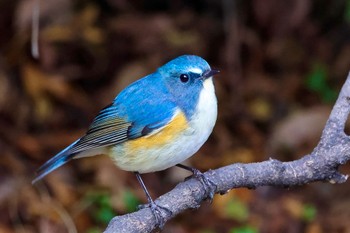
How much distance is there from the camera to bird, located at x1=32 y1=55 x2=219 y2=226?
363 centimetres

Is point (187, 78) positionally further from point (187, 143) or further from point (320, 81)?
point (320, 81)

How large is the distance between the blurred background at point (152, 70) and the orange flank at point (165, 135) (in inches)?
66.0

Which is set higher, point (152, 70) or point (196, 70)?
point (152, 70)

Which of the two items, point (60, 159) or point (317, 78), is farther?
point (317, 78)

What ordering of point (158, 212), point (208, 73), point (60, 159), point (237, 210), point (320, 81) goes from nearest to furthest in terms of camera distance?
point (158, 212) < point (208, 73) < point (60, 159) < point (237, 210) < point (320, 81)

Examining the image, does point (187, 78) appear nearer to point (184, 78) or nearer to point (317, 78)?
point (184, 78)

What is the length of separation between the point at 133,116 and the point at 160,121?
9.7 inches

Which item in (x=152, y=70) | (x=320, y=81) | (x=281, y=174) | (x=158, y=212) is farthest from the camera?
(x=320, y=81)

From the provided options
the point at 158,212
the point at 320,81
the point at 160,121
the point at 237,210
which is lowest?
the point at 158,212

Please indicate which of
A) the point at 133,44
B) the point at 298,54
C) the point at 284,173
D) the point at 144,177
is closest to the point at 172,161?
the point at 284,173

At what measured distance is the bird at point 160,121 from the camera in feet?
11.9

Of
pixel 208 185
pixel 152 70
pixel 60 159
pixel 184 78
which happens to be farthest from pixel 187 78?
pixel 152 70

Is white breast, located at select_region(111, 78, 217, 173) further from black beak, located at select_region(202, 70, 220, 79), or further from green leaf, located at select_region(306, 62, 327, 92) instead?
green leaf, located at select_region(306, 62, 327, 92)

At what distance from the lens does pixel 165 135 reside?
3678 millimetres
